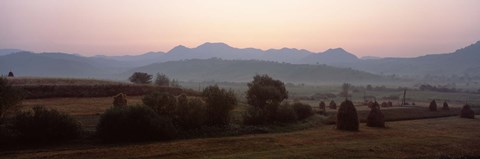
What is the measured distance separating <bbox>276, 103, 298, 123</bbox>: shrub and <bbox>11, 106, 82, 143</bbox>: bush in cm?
3049

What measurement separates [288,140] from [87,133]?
20.7 metres

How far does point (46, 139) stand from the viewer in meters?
45.2

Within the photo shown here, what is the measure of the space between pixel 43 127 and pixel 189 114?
16.0m

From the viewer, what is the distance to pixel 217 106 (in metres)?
60.0

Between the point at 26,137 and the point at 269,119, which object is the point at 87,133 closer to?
the point at 26,137

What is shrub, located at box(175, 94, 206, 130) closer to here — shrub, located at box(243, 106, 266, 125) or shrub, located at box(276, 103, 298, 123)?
shrub, located at box(243, 106, 266, 125)

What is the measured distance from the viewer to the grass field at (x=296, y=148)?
38688 mm

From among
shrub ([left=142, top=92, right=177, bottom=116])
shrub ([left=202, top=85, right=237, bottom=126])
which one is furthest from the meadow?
shrub ([left=142, top=92, right=177, bottom=116])

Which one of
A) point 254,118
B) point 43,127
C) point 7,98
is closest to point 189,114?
point 254,118

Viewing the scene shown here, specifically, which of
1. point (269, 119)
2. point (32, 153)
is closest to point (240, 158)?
point (32, 153)

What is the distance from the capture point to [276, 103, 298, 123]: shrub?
2689 inches

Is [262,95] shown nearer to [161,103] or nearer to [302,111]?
[302,111]

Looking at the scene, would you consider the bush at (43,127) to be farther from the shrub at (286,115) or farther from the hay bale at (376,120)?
the hay bale at (376,120)

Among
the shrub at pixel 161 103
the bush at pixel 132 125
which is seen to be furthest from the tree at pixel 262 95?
the bush at pixel 132 125
